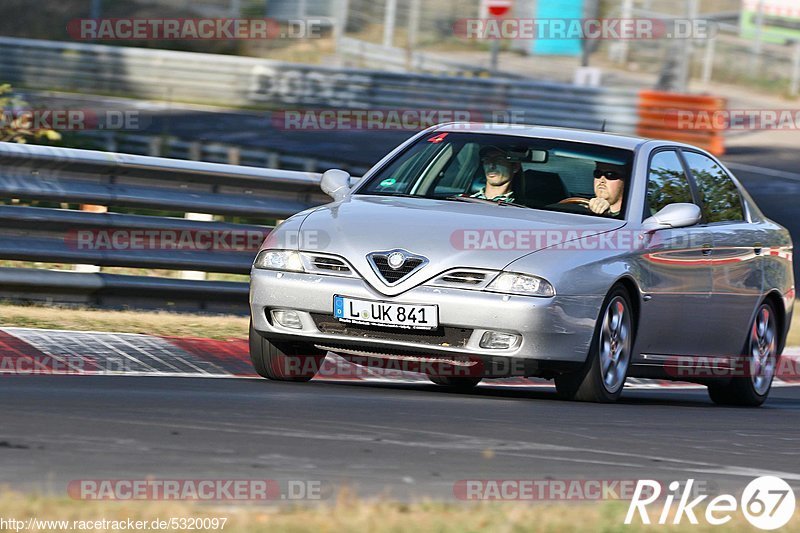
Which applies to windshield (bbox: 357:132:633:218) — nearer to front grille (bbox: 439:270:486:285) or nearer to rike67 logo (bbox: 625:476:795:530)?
front grille (bbox: 439:270:486:285)

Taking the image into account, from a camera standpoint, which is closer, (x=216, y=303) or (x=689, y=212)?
(x=689, y=212)

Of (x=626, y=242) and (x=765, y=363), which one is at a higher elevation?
(x=626, y=242)

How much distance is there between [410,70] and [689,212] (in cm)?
2774

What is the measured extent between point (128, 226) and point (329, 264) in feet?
10.4

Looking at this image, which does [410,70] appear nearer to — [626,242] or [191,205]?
[191,205]

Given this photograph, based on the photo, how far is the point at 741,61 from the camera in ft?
139

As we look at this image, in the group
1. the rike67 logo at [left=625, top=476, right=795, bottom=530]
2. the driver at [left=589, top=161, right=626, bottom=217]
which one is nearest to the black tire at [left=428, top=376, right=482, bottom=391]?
the driver at [left=589, top=161, right=626, bottom=217]

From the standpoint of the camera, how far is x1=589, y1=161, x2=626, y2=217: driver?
8.56 m

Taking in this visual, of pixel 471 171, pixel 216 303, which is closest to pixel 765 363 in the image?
pixel 471 171

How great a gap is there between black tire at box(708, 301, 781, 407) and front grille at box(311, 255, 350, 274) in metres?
3.18

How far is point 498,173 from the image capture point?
8727 millimetres

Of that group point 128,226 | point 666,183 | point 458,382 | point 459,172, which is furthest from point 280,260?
point 128,226

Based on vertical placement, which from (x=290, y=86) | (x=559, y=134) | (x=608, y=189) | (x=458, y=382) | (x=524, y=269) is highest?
(x=559, y=134)

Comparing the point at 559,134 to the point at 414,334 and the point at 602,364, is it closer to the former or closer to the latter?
the point at 602,364
